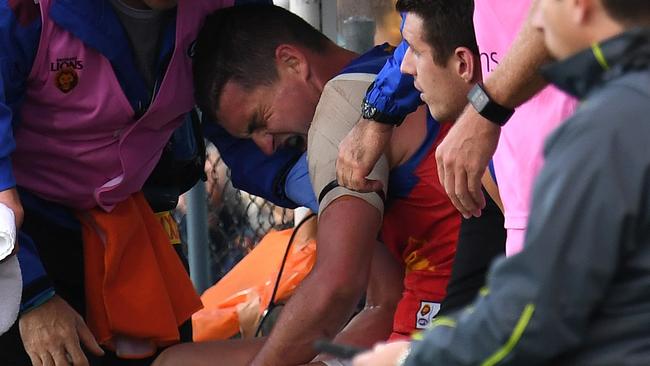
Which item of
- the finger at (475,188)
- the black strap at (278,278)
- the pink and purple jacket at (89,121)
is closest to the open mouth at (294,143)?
the pink and purple jacket at (89,121)

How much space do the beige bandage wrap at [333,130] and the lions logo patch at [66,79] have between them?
1.83ft

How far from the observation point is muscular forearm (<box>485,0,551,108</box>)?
76.8 inches

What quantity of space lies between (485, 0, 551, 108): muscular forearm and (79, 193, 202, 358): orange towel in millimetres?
1349

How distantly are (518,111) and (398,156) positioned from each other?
65 centimetres

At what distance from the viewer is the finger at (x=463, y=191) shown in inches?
82.4

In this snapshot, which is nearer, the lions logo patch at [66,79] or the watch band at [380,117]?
the watch band at [380,117]

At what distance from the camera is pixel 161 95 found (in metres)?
3.04

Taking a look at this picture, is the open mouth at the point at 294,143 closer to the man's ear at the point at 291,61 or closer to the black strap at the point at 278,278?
the man's ear at the point at 291,61

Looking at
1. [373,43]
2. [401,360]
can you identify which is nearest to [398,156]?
[373,43]

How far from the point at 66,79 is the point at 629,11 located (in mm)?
1715

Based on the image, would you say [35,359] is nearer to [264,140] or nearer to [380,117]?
[264,140]

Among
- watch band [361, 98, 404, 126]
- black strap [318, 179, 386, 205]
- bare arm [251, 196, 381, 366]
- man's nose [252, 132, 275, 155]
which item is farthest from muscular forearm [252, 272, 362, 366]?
man's nose [252, 132, 275, 155]

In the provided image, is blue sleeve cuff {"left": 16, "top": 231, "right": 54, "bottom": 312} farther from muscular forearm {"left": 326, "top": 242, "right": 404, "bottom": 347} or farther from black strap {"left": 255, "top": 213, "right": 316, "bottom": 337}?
black strap {"left": 255, "top": 213, "right": 316, "bottom": 337}

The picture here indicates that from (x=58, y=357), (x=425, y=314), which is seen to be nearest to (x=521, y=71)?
(x=425, y=314)
